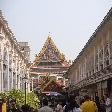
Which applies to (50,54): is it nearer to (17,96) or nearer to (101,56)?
(101,56)

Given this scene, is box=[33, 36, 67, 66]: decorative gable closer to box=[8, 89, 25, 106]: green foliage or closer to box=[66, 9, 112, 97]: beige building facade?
box=[66, 9, 112, 97]: beige building facade

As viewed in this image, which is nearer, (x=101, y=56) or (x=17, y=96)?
(x=17, y=96)

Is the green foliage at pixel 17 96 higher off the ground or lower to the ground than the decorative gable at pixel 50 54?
lower

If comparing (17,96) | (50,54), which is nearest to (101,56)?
(17,96)

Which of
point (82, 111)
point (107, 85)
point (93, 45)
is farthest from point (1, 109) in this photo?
point (93, 45)

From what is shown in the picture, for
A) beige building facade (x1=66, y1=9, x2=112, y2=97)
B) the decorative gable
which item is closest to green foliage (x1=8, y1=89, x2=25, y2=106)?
beige building facade (x1=66, y1=9, x2=112, y2=97)

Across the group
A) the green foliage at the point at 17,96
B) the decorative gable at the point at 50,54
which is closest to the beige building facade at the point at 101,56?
the green foliage at the point at 17,96

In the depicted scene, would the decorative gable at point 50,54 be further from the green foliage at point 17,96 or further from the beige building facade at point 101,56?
the green foliage at point 17,96

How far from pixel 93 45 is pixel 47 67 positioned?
4425cm

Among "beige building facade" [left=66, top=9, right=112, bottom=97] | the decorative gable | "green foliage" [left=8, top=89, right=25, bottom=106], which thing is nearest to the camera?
"beige building facade" [left=66, top=9, right=112, bottom=97]

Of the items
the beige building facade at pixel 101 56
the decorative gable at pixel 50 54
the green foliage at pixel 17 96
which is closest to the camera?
the beige building facade at pixel 101 56

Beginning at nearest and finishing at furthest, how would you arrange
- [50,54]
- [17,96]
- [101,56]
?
[17,96] < [101,56] < [50,54]

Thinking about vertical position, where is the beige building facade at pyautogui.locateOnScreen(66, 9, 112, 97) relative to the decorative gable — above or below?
below

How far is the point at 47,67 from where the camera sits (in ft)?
274
